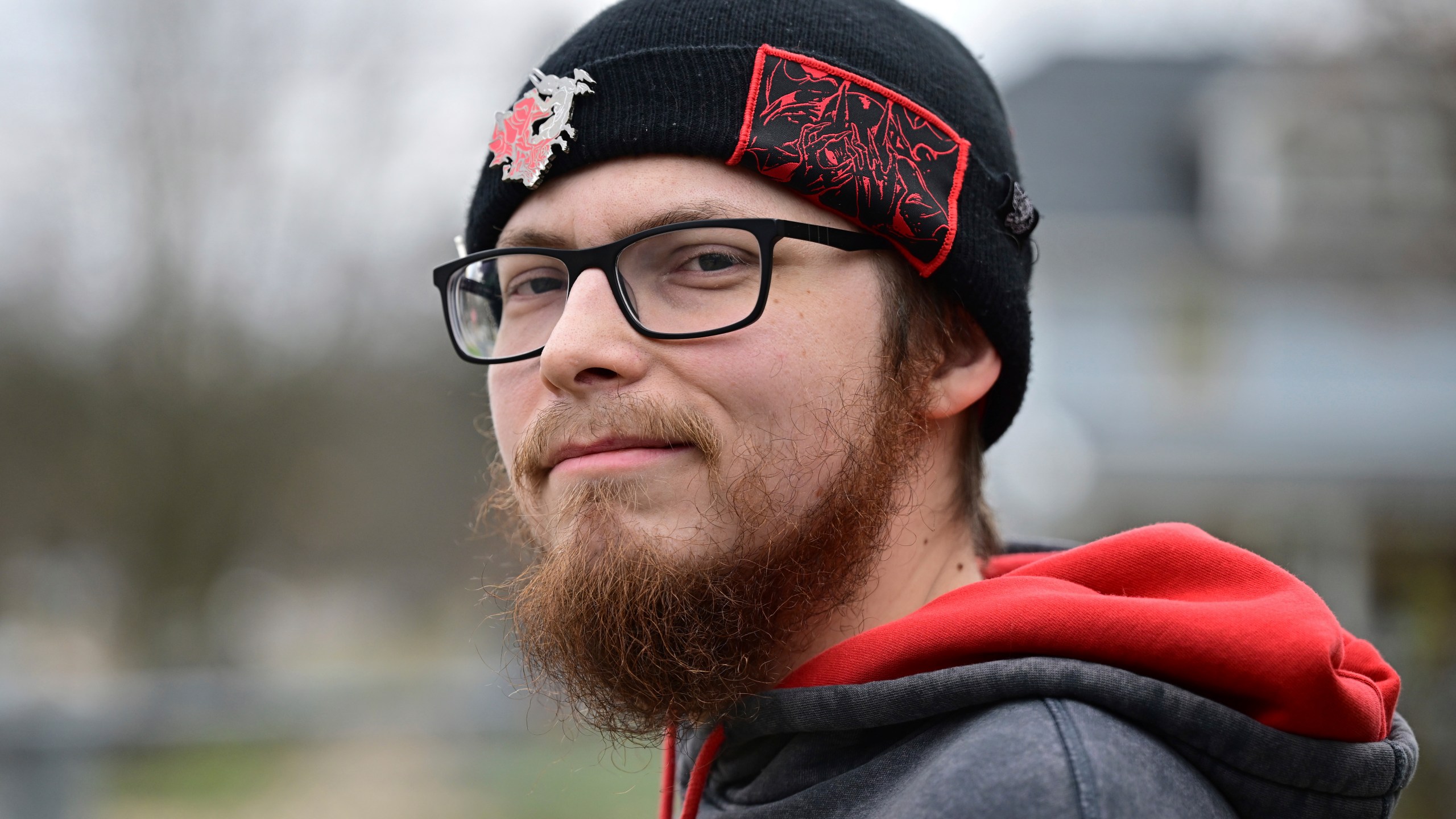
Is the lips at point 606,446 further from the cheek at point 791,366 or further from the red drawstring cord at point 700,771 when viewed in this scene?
the red drawstring cord at point 700,771

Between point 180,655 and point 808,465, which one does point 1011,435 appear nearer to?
point 808,465

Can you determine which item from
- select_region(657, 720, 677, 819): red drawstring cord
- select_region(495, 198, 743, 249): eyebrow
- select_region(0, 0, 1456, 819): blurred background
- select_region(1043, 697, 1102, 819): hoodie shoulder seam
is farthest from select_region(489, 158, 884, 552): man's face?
select_region(0, 0, 1456, 819): blurred background

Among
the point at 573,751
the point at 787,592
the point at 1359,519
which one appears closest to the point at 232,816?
the point at 573,751

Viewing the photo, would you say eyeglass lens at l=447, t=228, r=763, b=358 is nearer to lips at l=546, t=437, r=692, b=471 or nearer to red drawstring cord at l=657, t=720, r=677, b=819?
lips at l=546, t=437, r=692, b=471

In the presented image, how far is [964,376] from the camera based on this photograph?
1895 millimetres

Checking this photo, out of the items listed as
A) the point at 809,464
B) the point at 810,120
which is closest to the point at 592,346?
the point at 809,464

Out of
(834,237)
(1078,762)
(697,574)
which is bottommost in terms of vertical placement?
(1078,762)

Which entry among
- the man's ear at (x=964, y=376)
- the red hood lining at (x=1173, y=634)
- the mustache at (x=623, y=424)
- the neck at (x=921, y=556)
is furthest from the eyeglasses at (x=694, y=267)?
the red hood lining at (x=1173, y=634)

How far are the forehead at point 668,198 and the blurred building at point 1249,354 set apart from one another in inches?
492

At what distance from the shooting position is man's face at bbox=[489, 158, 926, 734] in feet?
5.25

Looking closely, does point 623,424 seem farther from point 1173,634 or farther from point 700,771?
point 1173,634

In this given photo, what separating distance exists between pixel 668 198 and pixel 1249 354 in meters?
16.3

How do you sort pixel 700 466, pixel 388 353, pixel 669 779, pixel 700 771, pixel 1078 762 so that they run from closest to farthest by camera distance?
pixel 1078 762 < pixel 700 466 < pixel 700 771 < pixel 669 779 < pixel 388 353

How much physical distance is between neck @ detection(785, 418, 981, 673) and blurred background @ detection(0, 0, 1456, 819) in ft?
21.5
